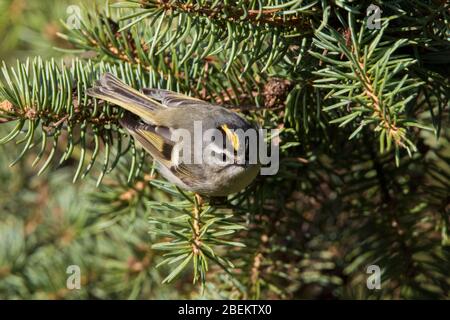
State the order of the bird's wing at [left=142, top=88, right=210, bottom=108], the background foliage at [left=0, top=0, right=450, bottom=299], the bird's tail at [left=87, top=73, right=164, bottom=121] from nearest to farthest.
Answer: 1. the background foliage at [left=0, top=0, right=450, bottom=299]
2. the bird's tail at [left=87, top=73, right=164, bottom=121]
3. the bird's wing at [left=142, top=88, right=210, bottom=108]

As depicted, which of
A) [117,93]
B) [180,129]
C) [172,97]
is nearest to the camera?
[117,93]

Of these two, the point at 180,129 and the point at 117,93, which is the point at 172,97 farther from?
the point at 180,129

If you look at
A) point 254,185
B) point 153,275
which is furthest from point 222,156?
point 153,275

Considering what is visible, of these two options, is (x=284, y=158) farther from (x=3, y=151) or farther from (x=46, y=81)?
(x=3, y=151)

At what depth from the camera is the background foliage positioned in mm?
1119

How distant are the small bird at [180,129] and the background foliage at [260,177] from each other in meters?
0.03

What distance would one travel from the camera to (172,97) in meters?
1.42

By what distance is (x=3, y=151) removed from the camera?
194 centimetres

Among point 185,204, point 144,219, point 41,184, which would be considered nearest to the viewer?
point 185,204

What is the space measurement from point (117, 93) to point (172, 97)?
6.6 inches

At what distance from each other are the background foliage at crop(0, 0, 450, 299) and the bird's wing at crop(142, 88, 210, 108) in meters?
0.02

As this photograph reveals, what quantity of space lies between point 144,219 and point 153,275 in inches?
6.2

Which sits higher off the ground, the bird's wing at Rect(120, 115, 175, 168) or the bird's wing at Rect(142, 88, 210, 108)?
the bird's wing at Rect(142, 88, 210, 108)

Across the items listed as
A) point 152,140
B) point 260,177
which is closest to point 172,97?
point 152,140
